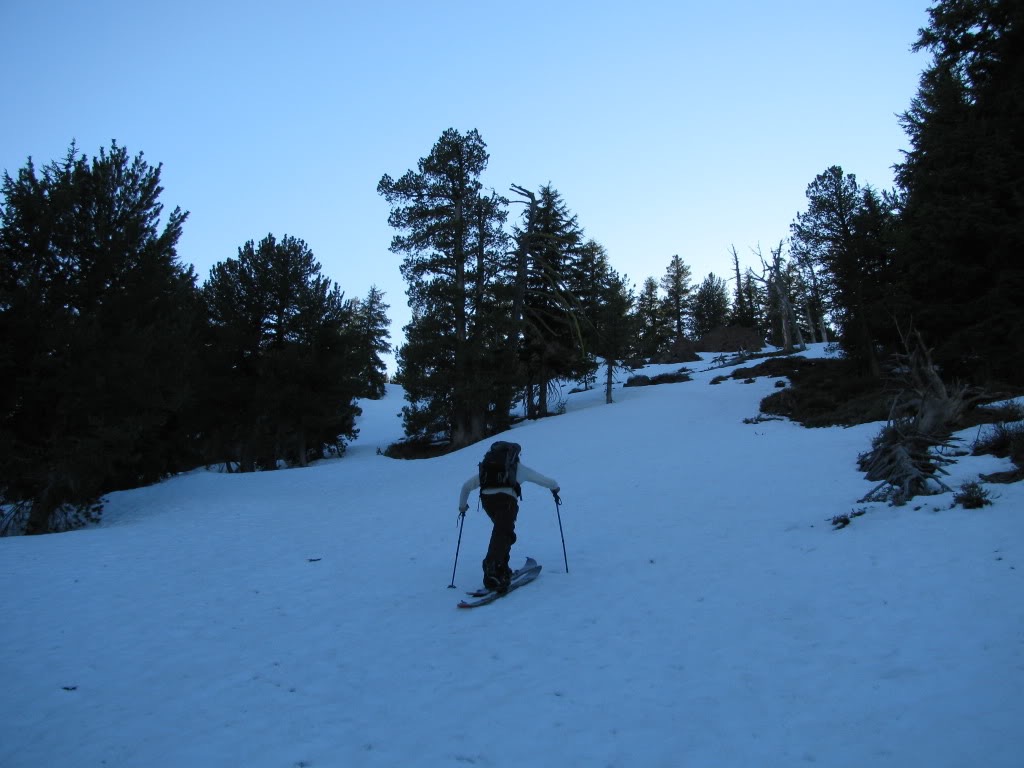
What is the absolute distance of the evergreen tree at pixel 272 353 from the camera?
2162cm

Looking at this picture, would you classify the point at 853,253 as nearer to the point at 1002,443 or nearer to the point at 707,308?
the point at 1002,443

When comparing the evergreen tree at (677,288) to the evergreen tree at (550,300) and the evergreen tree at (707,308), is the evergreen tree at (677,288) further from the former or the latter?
the evergreen tree at (550,300)

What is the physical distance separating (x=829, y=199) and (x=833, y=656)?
29951mm

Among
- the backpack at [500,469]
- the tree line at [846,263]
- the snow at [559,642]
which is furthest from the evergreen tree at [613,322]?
the backpack at [500,469]

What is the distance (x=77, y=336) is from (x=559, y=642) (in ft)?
41.2

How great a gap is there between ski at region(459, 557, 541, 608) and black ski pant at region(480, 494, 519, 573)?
227 millimetres

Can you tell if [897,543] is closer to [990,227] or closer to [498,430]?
[990,227]

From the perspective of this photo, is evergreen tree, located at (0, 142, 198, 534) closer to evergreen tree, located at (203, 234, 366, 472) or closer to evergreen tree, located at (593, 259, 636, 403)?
evergreen tree, located at (203, 234, 366, 472)

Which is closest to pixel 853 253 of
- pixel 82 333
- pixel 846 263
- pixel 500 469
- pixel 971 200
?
pixel 846 263

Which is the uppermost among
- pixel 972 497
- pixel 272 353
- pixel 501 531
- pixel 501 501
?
pixel 272 353

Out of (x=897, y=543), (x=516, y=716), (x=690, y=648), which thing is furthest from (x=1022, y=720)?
(x=897, y=543)

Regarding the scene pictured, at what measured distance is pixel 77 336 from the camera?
11984 millimetres

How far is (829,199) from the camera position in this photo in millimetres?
28188

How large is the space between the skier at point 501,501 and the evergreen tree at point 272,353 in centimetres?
1657
